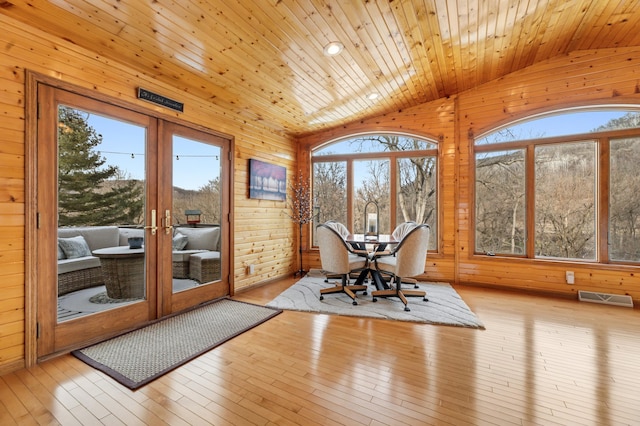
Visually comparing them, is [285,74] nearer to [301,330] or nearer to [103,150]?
[103,150]

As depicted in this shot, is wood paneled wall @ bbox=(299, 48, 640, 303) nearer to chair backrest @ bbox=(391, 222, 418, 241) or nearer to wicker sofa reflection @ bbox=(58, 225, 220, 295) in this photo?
chair backrest @ bbox=(391, 222, 418, 241)

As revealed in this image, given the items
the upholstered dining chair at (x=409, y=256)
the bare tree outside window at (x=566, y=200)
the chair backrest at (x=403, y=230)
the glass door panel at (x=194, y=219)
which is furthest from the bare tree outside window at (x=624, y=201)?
the glass door panel at (x=194, y=219)

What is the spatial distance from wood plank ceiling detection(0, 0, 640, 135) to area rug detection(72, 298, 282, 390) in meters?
2.66

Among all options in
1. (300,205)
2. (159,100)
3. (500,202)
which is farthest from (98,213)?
(500,202)

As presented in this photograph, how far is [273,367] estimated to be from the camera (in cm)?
216

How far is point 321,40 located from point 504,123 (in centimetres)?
337

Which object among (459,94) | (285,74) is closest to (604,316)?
(459,94)

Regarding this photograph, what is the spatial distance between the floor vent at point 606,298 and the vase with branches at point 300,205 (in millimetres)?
4262

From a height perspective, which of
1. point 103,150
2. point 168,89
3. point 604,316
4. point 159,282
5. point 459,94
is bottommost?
point 604,316

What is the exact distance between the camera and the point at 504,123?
14.6ft

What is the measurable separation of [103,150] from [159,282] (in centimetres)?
147

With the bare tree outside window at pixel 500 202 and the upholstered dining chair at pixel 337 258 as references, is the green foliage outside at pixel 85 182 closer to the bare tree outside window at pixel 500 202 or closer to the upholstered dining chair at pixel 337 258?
the upholstered dining chair at pixel 337 258

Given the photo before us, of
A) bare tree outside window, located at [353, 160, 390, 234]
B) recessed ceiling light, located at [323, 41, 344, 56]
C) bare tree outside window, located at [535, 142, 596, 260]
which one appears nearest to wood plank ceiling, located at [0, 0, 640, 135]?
recessed ceiling light, located at [323, 41, 344, 56]

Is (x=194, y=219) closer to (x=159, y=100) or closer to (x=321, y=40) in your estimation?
(x=159, y=100)
